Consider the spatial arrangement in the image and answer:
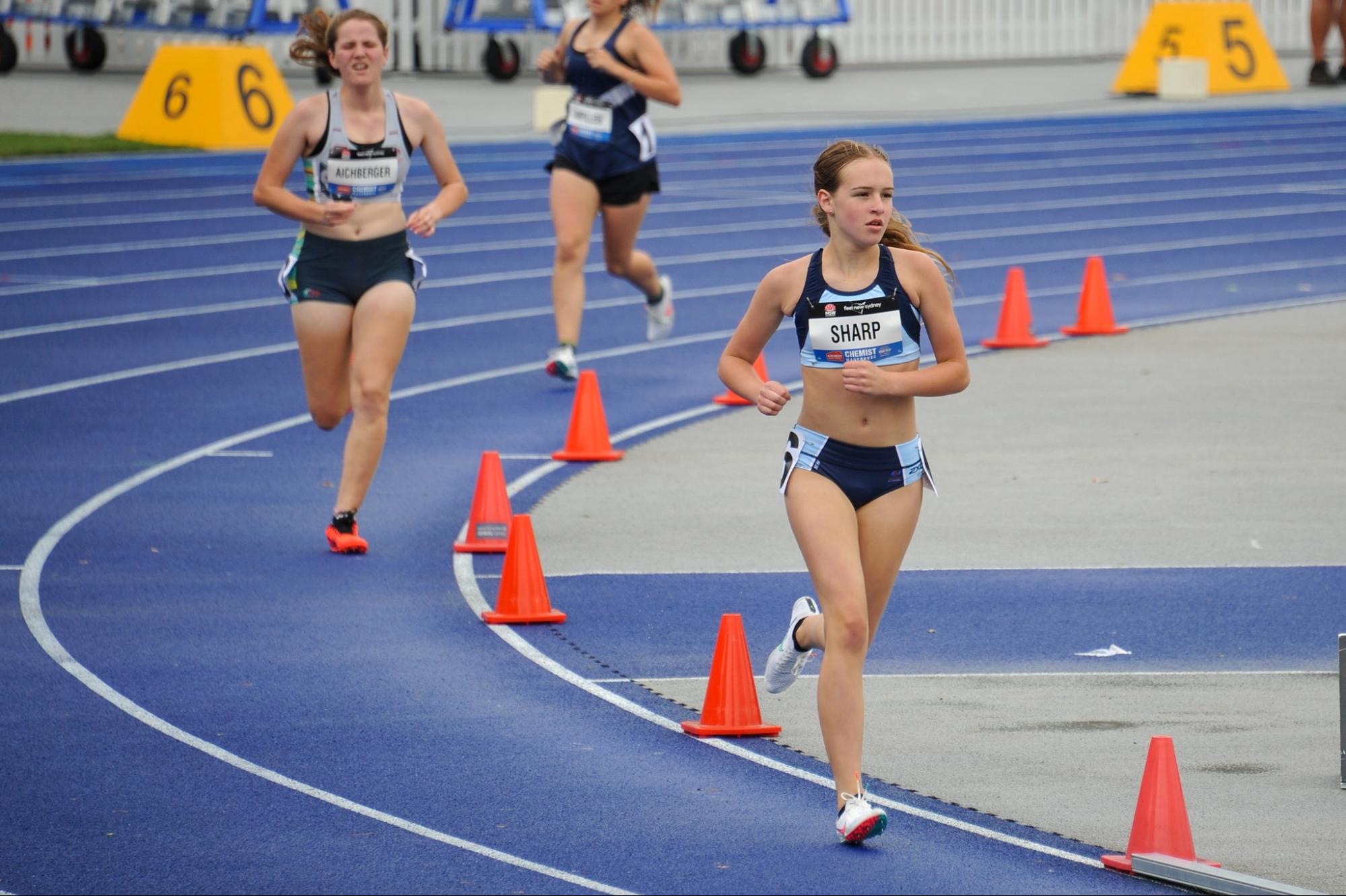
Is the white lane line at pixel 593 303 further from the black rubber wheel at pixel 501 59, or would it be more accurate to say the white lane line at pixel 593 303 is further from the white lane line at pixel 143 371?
the black rubber wheel at pixel 501 59

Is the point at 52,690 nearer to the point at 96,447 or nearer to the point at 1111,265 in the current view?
the point at 96,447

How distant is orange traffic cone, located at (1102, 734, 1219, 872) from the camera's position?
5.55 metres

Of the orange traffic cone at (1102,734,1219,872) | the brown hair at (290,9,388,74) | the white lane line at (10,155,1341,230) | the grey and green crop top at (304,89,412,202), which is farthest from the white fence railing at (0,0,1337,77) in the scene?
the orange traffic cone at (1102,734,1219,872)

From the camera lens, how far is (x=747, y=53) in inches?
1396

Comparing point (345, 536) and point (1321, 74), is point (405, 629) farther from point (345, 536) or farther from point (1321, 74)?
point (1321, 74)

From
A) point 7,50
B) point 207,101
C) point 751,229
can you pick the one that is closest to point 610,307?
point 751,229

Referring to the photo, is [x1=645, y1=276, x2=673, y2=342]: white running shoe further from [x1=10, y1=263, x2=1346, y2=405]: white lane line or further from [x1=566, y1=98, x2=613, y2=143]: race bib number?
[x1=566, y1=98, x2=613, y2=143]: race bib number

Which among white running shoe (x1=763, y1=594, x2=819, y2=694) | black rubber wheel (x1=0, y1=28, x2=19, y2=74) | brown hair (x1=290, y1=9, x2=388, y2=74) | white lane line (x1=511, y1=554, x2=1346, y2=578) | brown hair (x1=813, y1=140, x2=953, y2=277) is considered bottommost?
white lane line (x1=511, y1=554, x2=1346, y2=578)

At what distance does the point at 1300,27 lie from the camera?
4291 cm

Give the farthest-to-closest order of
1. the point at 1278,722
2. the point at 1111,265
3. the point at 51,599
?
the point at 1111,265, the point at 51,599, the point at 1278,722

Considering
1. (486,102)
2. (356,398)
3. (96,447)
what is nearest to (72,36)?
(486,102)

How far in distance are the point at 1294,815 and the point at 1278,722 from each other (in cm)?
90

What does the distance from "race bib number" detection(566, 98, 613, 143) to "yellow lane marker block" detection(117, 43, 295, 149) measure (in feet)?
45.0

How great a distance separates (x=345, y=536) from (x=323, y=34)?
2.10 m
